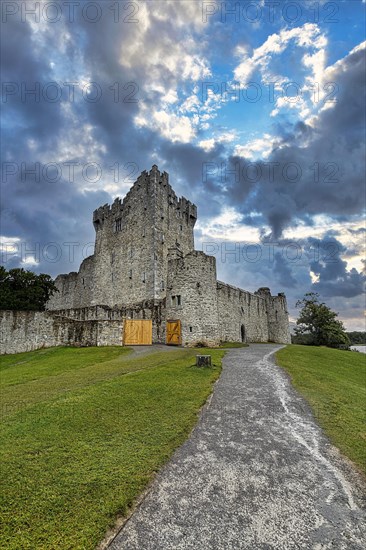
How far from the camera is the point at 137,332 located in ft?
96.0

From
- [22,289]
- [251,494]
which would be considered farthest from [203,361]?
[22,289]

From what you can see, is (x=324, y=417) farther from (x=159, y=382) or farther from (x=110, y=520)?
(x=110, y=520)

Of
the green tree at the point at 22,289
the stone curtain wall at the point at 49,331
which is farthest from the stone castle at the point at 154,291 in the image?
the green tree at the point at 22,289

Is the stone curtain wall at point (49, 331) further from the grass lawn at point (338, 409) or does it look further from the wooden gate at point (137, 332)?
the grass lawn at point (338, 409)

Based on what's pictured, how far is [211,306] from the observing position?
2923 centimetres

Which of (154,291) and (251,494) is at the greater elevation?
(154,291)

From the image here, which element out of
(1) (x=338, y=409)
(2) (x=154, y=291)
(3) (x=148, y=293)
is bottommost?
(1) (x=338, y=409)

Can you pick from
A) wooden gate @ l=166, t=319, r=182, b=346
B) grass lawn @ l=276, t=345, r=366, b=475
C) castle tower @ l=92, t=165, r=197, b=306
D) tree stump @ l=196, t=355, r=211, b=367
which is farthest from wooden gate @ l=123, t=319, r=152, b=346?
grass lawn @ l=276, t=345, r=366, b=475

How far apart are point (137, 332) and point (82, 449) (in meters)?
23.3

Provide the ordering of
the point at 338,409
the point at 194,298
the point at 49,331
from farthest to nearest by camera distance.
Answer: the point at 194,298 < the point at 49,331 < the point at 338,409

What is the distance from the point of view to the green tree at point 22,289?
118ft

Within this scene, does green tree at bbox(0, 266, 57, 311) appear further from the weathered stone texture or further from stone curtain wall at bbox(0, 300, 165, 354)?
stone curtain wall at bbox(0, 300, 165, 354)

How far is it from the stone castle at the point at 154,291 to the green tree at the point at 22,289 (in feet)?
15.5

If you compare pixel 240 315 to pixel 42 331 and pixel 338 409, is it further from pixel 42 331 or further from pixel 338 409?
pixel 338 409
